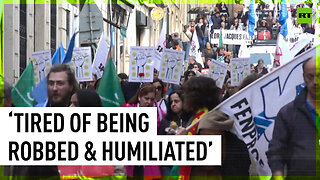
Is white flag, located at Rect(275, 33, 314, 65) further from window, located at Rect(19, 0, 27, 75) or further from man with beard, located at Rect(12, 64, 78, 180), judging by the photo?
window, located at Rect(19, 0, 27, 75)

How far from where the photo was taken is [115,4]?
20.1 feet

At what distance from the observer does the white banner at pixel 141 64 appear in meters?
6.36

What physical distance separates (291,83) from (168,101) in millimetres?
1163

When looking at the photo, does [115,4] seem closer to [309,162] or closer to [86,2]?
[86,2]

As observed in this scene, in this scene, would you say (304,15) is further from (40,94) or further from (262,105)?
(40,94)

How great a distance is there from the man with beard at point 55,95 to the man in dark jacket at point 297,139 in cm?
144

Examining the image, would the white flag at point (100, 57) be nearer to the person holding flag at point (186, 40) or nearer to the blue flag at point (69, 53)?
the person holding flag at point (186, 40)

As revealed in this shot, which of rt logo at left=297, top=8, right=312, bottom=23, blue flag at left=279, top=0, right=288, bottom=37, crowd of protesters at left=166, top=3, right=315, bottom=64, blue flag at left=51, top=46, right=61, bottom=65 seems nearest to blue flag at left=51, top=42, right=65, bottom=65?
blue flag at left=51, top=46, right=61, bottom=65

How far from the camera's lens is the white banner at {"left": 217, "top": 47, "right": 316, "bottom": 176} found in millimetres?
5488

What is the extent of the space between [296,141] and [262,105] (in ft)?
1.15

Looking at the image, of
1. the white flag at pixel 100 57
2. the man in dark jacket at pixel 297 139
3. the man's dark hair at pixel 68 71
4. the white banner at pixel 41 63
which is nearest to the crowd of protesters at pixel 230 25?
the white flag at pixel 100 57

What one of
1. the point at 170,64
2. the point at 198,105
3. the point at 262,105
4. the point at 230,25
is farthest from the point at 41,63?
the point at 230,25

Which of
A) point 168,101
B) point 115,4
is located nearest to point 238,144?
point 168,101

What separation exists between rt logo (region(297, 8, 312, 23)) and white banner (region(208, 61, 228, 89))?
78 centimetres
